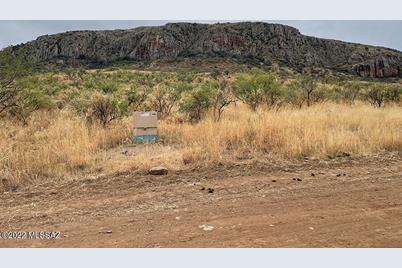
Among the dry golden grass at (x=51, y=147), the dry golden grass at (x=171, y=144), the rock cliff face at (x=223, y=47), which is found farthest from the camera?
the rock cliff face at (x=223, y=47)

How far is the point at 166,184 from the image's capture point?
5707 millimetres

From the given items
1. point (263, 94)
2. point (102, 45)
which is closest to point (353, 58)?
point (102, 45)

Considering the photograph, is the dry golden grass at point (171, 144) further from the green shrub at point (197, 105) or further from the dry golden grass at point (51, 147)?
the green shrub at point (197, 105)

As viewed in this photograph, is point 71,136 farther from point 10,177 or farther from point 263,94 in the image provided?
point 263,94

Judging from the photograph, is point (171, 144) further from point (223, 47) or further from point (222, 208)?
point (223, 47)

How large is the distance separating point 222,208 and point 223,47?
81917 millimetres

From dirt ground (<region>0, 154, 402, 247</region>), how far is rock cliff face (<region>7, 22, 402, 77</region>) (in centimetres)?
7276

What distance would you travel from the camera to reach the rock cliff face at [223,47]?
272ft

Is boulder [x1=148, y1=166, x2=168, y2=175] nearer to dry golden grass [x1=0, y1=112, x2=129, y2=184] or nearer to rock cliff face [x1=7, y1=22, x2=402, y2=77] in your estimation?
dry golden grass [x1=0, y1=112, x2=129, y2=184]

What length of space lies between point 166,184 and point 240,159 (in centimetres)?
184

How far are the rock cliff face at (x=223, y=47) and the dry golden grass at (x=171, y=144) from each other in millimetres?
69725

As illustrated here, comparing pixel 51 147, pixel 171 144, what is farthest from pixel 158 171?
pixel 51 147

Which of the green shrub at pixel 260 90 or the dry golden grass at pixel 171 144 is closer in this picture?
the dry golden grass at pixel 171 144

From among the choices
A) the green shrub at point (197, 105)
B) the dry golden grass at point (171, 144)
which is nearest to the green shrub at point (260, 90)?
the green shrub at point (197, 105)
